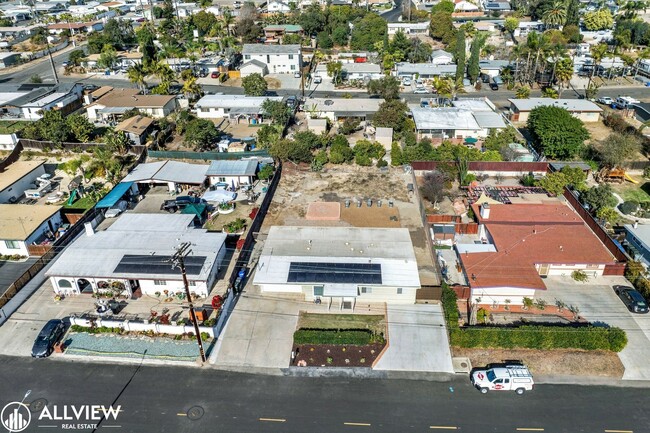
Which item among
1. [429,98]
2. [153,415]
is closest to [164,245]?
[153,415]

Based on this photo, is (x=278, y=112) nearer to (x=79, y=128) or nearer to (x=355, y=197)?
(x=355, y=197)

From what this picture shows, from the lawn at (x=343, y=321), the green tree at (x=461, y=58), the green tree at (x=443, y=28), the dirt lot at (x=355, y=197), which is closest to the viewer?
the lawn at (x=343, y=321)

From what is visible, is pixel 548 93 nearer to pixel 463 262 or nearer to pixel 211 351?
pixel 463 262

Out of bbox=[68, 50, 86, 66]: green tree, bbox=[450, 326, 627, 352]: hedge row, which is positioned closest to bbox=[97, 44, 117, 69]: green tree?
bbox=[68, 50, 86, 66]: green tree

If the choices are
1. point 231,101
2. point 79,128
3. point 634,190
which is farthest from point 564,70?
point 79,128

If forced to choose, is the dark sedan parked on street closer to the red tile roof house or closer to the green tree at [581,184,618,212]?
the red tile roof house

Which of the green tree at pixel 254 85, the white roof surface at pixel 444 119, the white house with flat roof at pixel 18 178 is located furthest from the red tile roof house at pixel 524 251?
the white house with flat roof at pixel 18 178

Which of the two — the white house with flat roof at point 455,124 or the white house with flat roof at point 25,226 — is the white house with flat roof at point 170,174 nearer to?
the white house with flat roof at point 25,226
